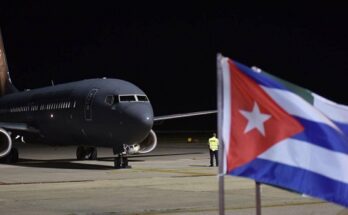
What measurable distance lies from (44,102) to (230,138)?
2434 centimetres

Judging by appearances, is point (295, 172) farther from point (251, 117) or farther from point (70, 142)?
point (70, 142)

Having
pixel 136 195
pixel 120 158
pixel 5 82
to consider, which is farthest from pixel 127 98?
pixel 5 82

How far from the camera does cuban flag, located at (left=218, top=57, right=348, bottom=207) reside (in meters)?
6.15

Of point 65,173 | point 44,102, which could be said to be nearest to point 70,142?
point 44,102

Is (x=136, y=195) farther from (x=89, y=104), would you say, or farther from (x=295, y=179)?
(x=89, y=104)

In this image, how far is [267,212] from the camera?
11727 mm

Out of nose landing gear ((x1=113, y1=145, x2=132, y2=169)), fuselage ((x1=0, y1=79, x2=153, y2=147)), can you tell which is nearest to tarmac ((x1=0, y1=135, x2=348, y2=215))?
nose landing gear ((x1=113, y1=145, x2=132, y2=169))

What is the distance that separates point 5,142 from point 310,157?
2294 cm

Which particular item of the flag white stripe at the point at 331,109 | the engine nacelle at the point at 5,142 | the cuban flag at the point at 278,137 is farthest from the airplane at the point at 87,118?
the cuban flag at the point at 278,137

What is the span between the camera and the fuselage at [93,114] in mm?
23984

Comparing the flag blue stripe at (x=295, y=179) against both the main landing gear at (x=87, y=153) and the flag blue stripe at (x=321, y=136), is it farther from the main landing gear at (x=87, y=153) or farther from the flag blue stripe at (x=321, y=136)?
the main landing gear at (x=87, y=153)

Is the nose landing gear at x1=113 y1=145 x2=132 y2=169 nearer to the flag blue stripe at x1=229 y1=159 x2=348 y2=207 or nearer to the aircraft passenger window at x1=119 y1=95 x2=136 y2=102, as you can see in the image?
the aircraft passenger window at x1=119 y1=95 x2=136 y2=102

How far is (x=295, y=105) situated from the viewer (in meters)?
6.25

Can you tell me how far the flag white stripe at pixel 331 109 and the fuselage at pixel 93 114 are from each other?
17458 mm
